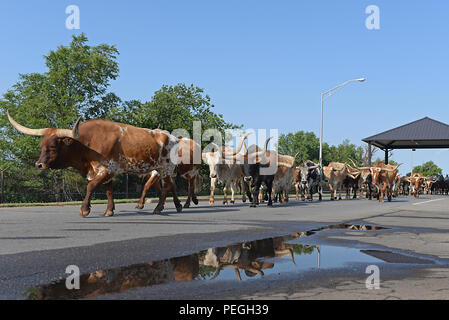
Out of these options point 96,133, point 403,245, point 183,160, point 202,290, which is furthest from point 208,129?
point 202,290

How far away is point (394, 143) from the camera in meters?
58.3

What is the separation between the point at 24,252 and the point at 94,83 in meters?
27.0

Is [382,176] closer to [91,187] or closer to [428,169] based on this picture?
[91,187]

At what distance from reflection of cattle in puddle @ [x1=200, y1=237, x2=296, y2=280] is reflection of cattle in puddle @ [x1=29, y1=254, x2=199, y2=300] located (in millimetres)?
329

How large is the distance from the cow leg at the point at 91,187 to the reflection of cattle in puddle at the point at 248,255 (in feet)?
21.2

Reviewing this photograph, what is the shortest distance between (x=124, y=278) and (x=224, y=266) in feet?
4.19

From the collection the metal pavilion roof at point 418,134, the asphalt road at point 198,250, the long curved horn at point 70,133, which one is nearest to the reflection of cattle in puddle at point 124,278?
the asphalt road at point 198,250

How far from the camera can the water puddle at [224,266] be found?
428 cm

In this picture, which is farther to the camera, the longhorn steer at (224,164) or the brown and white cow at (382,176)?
the brown and white cow at (382,176)

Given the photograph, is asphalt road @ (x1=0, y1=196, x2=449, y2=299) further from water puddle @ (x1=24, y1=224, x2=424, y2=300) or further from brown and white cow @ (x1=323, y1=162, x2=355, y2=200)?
brown and white cow @ (x1=323, y1=162, x2=355, y2=200)

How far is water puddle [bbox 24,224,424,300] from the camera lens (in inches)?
169

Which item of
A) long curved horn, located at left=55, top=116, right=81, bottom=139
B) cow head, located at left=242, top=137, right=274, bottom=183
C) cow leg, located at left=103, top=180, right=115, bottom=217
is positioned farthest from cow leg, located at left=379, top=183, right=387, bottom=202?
long curved horn, located at left=55, top=116, right=81, bottom=139

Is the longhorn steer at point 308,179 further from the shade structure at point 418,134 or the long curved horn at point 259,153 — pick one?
the shade structure at point 418,134
